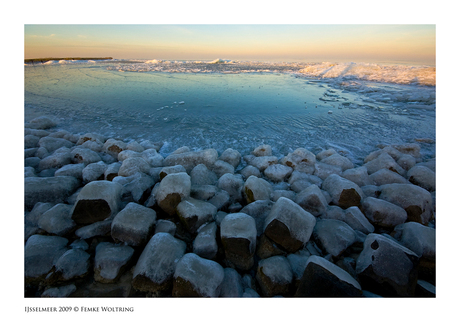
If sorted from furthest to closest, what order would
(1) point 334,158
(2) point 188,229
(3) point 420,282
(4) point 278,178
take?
(1) point 334,158 → (4) point 278,178 → (2) point 188,229 → (3) point 420,282

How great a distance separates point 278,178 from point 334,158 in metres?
1.33

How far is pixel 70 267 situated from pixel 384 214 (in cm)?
380

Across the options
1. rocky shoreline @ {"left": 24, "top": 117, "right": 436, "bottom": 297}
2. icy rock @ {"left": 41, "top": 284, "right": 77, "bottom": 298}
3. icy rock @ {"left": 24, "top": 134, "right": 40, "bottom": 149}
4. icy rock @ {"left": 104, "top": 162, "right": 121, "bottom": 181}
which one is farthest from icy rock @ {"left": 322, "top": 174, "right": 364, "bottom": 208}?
icy rock @ {"left": 24, "top": 134, "right": 40, "bottom": 149}

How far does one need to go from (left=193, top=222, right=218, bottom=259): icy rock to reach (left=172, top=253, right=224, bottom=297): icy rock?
27 centimetres

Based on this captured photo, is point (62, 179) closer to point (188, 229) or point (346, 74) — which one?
point (188, 229)

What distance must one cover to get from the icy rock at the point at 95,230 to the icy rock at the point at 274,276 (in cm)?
185

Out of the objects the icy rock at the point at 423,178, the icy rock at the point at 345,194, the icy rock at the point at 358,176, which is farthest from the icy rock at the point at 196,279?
the icy rock at the point at 423,178

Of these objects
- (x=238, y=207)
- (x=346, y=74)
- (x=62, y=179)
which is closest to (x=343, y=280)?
(x=238, y=207)

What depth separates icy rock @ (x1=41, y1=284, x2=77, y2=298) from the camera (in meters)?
2.02

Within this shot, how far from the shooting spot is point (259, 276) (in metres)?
2.16

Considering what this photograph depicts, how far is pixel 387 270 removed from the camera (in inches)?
78.3

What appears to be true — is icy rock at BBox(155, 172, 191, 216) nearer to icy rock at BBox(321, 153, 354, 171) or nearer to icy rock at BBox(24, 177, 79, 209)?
icy rock at BBox(24, 177, 79, 209)

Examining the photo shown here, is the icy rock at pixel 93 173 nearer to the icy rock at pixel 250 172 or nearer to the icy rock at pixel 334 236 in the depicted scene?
the icy rock at pixel 250 172

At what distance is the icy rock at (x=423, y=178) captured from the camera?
138 inches
